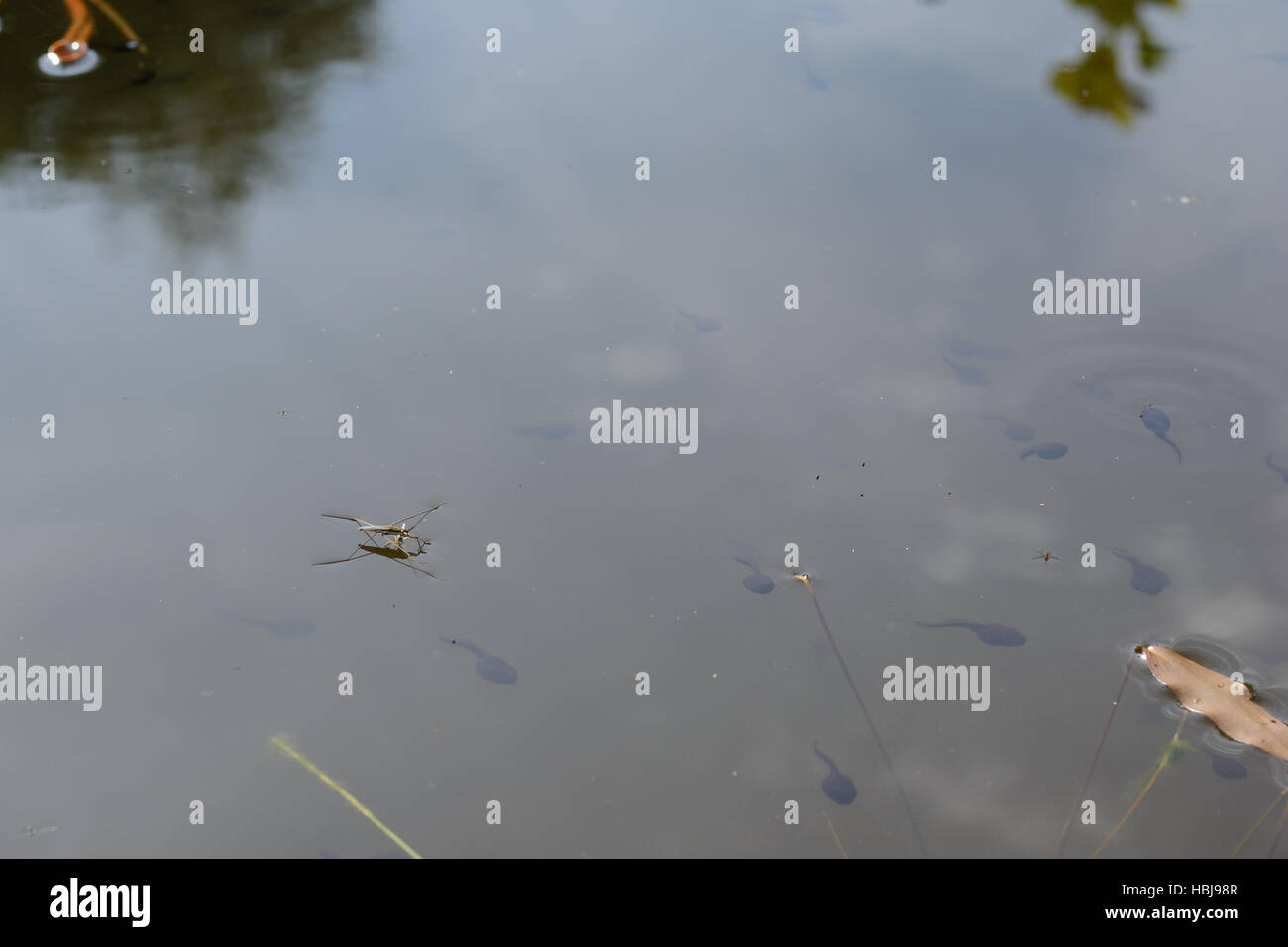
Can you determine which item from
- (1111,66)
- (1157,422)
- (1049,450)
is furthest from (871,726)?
(1111,66)

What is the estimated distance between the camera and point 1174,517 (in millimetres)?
2438

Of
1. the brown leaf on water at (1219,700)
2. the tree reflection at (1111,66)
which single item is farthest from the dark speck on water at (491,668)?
the tree reflection at (1111,66)

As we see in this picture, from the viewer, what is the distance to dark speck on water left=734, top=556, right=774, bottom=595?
233 centimetres

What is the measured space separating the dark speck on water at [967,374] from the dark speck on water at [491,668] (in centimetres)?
134

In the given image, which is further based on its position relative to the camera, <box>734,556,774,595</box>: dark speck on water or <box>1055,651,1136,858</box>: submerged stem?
<box>734,556,774,595</box>: dark speck on water

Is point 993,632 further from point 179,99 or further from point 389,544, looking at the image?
point 179,99

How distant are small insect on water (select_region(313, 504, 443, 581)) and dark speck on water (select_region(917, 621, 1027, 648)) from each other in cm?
108

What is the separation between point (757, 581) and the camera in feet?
7.68

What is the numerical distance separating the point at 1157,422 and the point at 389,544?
6.02ft

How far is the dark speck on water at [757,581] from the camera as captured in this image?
2.33 metres

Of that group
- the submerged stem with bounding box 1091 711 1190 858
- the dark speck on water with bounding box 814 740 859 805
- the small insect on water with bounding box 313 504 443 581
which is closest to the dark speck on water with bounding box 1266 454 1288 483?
the submerged stem with bounding box 1091 711 1190 858

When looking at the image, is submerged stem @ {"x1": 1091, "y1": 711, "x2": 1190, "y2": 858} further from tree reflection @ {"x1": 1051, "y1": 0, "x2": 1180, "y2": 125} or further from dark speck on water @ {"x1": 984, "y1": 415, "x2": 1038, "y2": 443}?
tree reflection @ {"x1": 1051, "y1": 0, "x2": 1180, "y2": 125}
